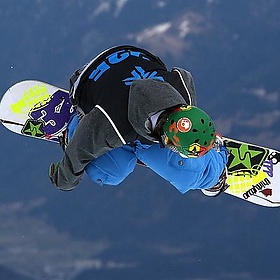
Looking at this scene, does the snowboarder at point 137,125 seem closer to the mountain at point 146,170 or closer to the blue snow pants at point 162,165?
the blue snow pants at point 162,165

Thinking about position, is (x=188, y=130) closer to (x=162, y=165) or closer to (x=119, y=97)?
(x=119, y=97)

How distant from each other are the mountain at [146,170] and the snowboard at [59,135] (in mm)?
89

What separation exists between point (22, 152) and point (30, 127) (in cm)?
15

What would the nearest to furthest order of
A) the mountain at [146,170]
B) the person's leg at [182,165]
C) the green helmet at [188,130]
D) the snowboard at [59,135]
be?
the green helmet at [188,130]
the person's leg at [182,165]
the snowboard at [59,135]
the mountain at [146,170]

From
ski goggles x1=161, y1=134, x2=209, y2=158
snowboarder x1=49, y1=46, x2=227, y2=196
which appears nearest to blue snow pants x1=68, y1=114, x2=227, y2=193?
snowboarder x1=49, y1=46, x2=227, y2=196

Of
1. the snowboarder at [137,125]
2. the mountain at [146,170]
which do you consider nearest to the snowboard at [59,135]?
the mountain at [146,170]

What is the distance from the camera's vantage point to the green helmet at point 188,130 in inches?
31.6

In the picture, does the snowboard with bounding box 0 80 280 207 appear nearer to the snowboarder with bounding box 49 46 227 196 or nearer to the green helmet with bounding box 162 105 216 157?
the snowboarder with bounding box 49 46 227 196

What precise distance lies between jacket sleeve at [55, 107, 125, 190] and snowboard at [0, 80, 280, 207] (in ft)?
1.53

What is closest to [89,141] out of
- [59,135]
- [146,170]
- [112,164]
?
[112,164]

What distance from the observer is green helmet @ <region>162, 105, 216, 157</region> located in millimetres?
802

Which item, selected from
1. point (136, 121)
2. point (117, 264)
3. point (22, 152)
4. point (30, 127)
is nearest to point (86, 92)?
point (136, 121)

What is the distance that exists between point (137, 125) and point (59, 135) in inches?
27.4

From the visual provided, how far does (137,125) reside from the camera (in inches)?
32.6
